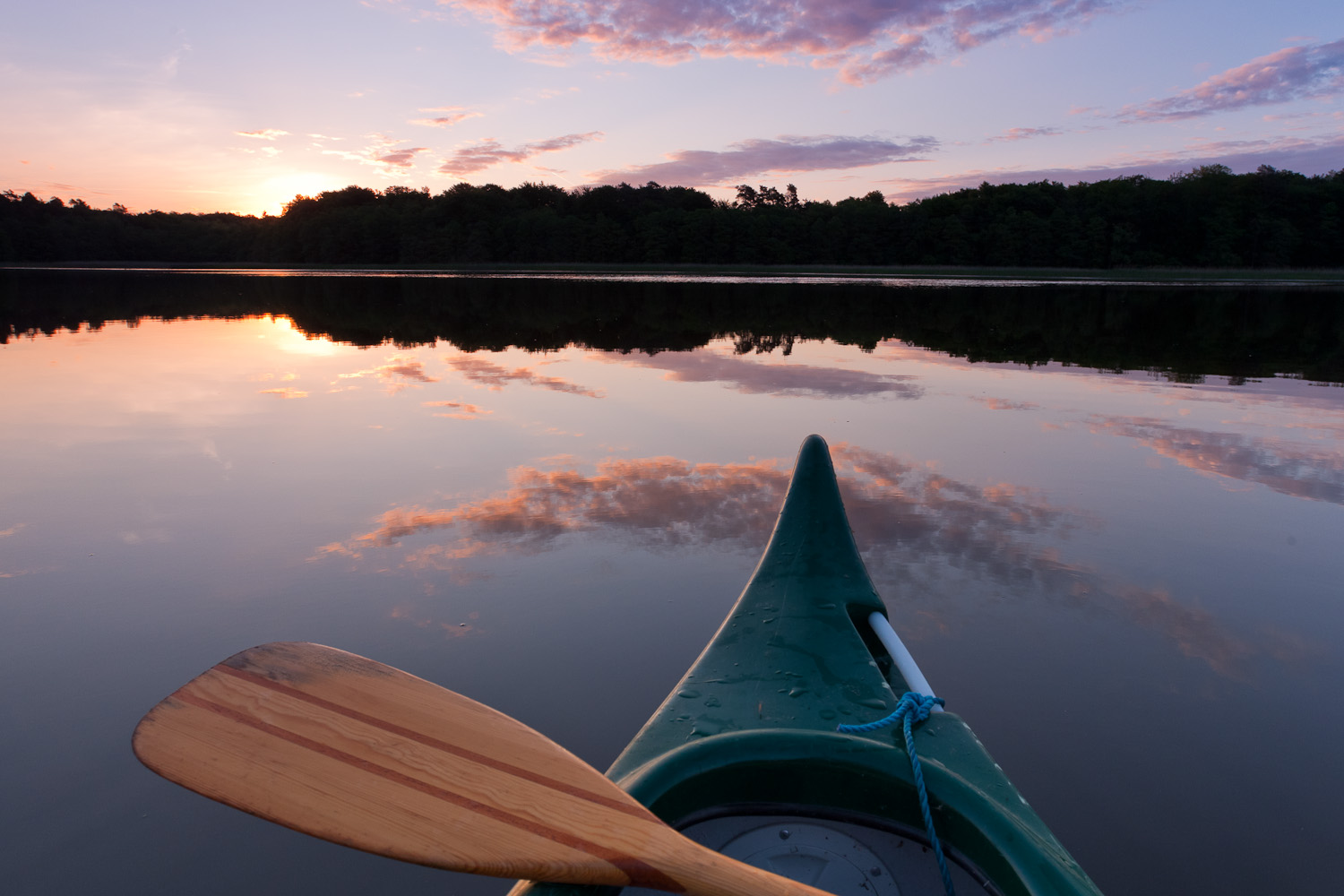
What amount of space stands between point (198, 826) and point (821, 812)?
6.36ft

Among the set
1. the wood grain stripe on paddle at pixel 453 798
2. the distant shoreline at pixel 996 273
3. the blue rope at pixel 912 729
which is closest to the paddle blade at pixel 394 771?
the wood grain stripe on paddle at pixel 453 798

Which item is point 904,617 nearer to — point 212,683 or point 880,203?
point 212,683

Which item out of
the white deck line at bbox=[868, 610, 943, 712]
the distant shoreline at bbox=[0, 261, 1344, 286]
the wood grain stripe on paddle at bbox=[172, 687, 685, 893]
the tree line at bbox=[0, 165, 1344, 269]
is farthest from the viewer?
the tree line at bbox=[0, 165, 1344, 269]

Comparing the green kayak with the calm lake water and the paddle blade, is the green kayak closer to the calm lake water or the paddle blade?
the paddle blade

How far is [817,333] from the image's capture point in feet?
50.7

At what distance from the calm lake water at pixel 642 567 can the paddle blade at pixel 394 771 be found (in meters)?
0.64

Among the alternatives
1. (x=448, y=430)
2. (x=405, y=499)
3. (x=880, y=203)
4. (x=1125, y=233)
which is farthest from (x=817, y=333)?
(x=880, y=203)

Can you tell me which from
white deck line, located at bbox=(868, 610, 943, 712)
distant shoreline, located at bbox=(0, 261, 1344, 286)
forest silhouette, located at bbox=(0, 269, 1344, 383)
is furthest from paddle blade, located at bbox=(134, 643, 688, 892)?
distant shoreline, located at bbox=(0, 261, 1344, 286)

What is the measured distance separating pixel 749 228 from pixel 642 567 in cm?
6906

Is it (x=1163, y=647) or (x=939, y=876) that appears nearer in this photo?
(x=939, y=876)

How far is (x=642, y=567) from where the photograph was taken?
13.2ft

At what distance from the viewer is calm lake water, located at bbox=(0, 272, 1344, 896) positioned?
2285 mm

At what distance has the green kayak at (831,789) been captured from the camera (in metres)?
1.59

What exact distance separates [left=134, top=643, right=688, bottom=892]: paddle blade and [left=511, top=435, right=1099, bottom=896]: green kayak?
119 millimetres
